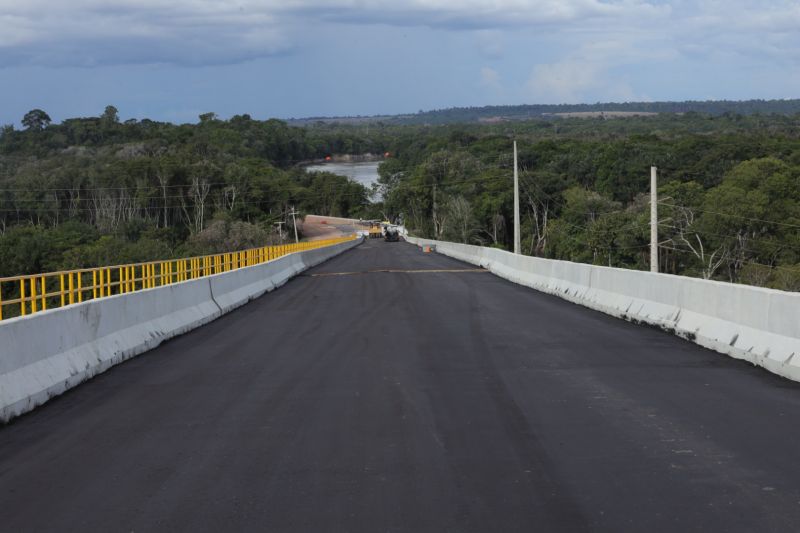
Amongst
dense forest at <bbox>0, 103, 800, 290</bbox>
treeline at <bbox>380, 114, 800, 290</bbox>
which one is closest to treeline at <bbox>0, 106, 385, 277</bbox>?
dense forest at <bbox>0, 103, 800, 290</bbox>

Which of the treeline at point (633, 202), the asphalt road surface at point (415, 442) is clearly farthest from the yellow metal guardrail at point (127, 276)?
the treeline at point (633, 202)

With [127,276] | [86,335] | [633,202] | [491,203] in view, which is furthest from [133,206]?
[86,335]

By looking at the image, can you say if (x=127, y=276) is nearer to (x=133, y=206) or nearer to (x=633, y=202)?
(x=633, y=202)

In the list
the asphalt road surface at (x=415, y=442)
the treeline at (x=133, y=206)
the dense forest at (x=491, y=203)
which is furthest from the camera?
the treeline at (x=133, y=206)

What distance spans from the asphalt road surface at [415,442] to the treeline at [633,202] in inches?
2617

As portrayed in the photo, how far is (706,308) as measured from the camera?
15.2 meters

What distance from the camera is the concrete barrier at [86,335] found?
10.6 m

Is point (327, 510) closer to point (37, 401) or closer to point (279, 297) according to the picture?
point (37, 401)

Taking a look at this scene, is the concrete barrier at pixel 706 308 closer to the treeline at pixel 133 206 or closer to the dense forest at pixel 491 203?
the dense forest at pixel 491 203

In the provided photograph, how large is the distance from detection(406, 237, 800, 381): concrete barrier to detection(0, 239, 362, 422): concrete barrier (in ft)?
28.5

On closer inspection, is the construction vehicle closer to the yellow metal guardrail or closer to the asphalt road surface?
the yellow metal guardrail

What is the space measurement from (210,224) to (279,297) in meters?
111

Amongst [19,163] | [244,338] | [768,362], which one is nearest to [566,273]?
[244,338]

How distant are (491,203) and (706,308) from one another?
391 ft
